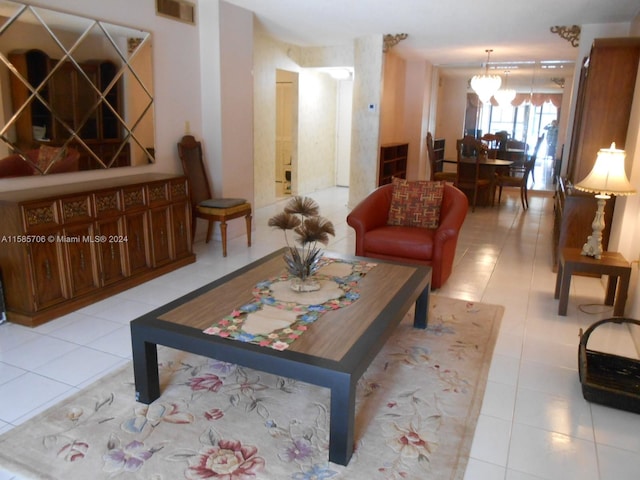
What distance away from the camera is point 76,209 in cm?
345

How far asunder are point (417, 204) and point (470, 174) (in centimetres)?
406

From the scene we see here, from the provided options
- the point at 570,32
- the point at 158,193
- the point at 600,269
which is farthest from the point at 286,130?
the point at 600,269

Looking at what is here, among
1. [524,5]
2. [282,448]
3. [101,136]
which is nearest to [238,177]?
[101,136]

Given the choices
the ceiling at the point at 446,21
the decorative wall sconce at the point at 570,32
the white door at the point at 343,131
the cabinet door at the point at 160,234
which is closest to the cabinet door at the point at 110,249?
the cabinet door at the point at 160,234

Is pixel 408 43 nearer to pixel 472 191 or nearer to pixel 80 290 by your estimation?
pixel 472 191

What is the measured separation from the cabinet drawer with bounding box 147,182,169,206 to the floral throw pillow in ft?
6.57

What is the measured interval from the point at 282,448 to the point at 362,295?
3.04 ft

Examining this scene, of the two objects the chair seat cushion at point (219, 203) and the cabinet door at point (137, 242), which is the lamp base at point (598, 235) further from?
the cabinet door at point (137, 242)

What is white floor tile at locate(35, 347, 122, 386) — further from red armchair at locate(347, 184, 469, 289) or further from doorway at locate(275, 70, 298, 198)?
doorway at locate(275, 70, 298, 198)

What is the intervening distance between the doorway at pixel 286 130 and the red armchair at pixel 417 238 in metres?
4.53

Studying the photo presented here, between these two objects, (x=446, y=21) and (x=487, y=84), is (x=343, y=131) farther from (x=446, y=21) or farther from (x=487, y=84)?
(x=446, y=21)

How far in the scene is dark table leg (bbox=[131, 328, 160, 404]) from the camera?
229cm

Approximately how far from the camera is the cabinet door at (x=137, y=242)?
395 centimetres

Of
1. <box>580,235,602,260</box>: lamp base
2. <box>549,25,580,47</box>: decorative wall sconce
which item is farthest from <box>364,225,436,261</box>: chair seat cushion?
<box>549,25,580,47</box>: decorative wall sconce
